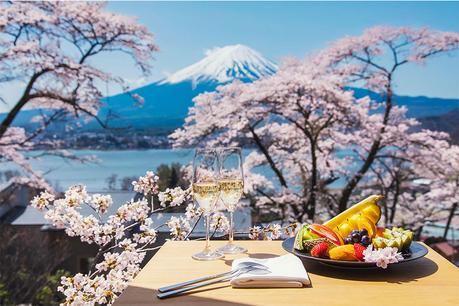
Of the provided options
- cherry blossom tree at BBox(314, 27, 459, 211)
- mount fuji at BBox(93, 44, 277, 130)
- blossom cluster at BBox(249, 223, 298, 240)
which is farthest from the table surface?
mount fuji at BBox(93, 44, 277, 130)

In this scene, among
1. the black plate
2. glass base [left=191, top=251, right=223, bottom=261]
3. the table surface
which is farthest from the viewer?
glass base [left=191, top=251, right=223, bottom=261]

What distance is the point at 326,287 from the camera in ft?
2.48

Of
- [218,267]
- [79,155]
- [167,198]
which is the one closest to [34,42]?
[79,155]

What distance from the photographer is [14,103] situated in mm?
4430

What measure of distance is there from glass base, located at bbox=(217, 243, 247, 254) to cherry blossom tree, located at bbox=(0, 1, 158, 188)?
3.72m

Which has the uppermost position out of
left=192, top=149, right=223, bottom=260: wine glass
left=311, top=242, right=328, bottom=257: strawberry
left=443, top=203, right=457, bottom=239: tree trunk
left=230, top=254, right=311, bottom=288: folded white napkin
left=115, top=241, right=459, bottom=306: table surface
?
left=192, top=149, right=223, bottom=260: wine glass

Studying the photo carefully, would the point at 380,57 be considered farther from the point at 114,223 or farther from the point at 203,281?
the point at 203,281

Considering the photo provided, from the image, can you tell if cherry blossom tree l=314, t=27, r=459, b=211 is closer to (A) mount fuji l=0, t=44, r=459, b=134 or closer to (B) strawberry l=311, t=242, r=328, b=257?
(A) mount fuji l=0, t=44, r=459, b=134

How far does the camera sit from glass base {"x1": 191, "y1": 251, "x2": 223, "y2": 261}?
95 cm

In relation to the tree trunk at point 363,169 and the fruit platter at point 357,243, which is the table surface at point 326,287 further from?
the tree trunk at point 363,169

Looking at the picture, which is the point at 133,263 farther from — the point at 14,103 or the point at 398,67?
the point at 398,67

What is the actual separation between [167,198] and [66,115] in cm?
400

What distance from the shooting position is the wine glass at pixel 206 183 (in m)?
0.96

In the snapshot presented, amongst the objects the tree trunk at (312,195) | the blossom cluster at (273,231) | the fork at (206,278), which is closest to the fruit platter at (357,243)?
the fork at (206,278)
